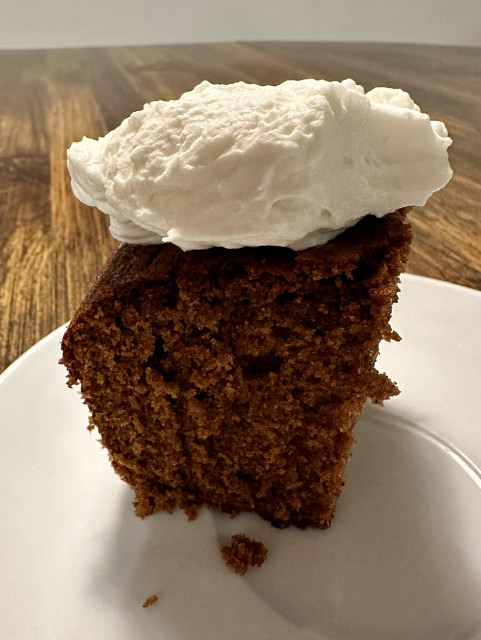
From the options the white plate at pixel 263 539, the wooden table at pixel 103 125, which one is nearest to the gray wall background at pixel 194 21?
the wooden table at pixel 103 125

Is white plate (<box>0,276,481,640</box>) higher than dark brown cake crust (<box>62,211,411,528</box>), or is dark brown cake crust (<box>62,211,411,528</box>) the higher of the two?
dark brown cake crust (<box>62,211,411,528</box>)

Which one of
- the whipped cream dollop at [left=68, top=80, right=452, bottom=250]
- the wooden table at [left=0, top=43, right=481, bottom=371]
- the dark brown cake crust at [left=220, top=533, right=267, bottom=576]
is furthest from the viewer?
the wooden table at [left=0, top=43, right=481, bottom=371]

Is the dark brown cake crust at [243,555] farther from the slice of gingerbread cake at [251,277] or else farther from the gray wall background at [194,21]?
the gray wall background at [194,21]

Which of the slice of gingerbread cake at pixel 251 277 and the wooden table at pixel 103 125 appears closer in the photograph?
the slice of gingerbread cake at pixel 251 277

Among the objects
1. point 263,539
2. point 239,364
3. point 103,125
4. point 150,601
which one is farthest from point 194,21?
point 150,601

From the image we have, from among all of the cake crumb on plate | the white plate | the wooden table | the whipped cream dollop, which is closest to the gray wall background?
the wooden table

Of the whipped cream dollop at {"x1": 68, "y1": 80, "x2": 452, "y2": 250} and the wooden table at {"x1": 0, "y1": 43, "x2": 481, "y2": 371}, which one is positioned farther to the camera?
the wooden table at {"x1": 0, "y1": 43, "x2": 481, "y2": 371}

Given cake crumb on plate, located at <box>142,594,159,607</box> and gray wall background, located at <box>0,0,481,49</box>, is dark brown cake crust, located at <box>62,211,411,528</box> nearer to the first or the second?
cake crumb on plate, located at <box>142,594,159,607</box>
